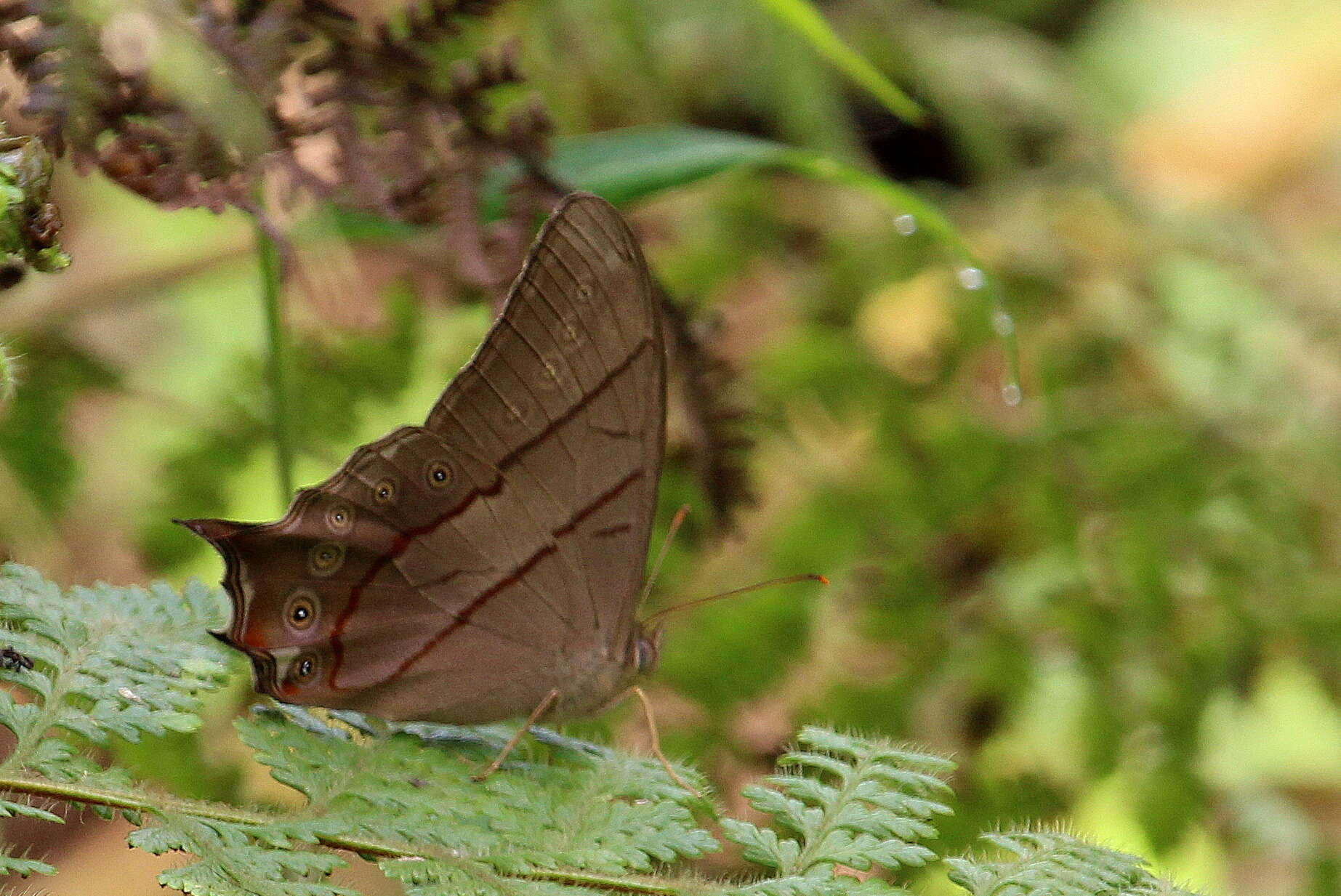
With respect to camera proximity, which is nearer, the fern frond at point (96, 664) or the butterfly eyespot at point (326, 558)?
the fern frond at point (96, 664)

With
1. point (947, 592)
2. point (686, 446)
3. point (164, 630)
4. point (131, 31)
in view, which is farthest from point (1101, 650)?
point (131, 31)

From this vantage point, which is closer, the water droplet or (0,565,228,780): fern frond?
(0,565,228,780): fern frond

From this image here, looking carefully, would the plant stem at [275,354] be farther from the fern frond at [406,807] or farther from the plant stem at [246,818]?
the plant stem at [246,818]

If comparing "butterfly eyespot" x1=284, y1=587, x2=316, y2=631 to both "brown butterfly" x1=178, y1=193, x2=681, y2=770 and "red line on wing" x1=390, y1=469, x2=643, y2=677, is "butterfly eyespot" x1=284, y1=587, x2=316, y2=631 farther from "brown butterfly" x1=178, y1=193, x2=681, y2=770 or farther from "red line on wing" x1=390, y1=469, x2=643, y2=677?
"red line on wing" x1=390, y1=469, x2=643, y2=677

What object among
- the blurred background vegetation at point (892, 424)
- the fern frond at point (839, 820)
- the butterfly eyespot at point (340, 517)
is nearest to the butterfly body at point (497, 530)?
the butterfly eyespot at point (340, 517)

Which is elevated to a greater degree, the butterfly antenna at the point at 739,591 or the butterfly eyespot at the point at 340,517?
the butterfly antenna at the point at 739,591

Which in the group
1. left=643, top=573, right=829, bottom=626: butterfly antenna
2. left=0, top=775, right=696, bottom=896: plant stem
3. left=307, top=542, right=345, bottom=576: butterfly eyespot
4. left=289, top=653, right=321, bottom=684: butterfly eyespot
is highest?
left=643, top=573, right=829, bottom=626: butterfly antenna

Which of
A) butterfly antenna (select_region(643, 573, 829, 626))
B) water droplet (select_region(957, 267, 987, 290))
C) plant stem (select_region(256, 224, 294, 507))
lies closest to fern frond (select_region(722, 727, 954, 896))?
butterfly antenna (select_region(643, 573, 829, 626))

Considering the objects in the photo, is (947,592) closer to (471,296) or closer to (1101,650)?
(1101,650)

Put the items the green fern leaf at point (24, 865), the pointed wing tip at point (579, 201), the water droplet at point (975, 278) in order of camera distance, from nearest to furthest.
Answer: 1. the green fern leaf at point (24, 865)
2. the pointed wing tip at point (579, 201)
3. the water droplet at point (975, 278)
